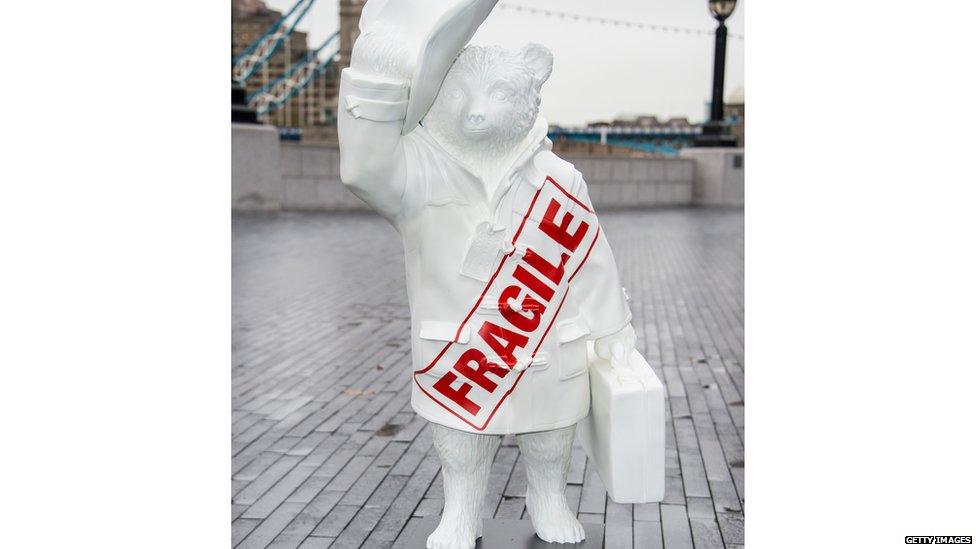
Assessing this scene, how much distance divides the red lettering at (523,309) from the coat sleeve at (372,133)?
43 centimetres

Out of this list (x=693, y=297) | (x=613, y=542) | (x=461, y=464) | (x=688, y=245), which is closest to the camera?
(x=461, y=464)

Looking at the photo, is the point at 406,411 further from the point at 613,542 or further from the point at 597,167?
the point at 597,167

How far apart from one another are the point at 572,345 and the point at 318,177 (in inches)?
467

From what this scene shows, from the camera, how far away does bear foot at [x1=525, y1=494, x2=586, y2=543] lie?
9.55 ft

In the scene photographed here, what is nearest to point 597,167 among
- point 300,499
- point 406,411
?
point 406,411

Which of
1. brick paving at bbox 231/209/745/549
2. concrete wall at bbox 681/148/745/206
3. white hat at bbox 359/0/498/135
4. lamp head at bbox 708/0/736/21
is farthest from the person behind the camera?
concrete wall at bbox 681/148/745/206

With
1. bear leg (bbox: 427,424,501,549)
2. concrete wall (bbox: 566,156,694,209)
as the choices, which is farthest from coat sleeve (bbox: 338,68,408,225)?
concrete wall (bbox: 566,156,694,209)

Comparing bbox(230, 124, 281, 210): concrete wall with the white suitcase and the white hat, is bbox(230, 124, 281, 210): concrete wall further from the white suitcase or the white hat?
the white suitcase

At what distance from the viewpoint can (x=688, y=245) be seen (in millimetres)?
11383

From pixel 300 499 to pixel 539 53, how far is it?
2.05 metres

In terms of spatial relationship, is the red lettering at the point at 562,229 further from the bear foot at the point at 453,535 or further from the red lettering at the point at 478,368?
the bear foot at the point at 453,535

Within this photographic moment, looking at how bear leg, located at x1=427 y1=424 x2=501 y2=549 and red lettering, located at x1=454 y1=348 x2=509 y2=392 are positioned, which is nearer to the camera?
red lettering, located at x1=454 y1=348 x2=509 y2=392

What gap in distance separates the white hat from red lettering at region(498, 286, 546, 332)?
0.56 meters

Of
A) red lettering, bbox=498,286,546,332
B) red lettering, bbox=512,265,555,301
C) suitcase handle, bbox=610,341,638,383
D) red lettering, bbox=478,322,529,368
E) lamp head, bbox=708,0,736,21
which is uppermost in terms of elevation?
lamp head, bbox=708,0,736,21
